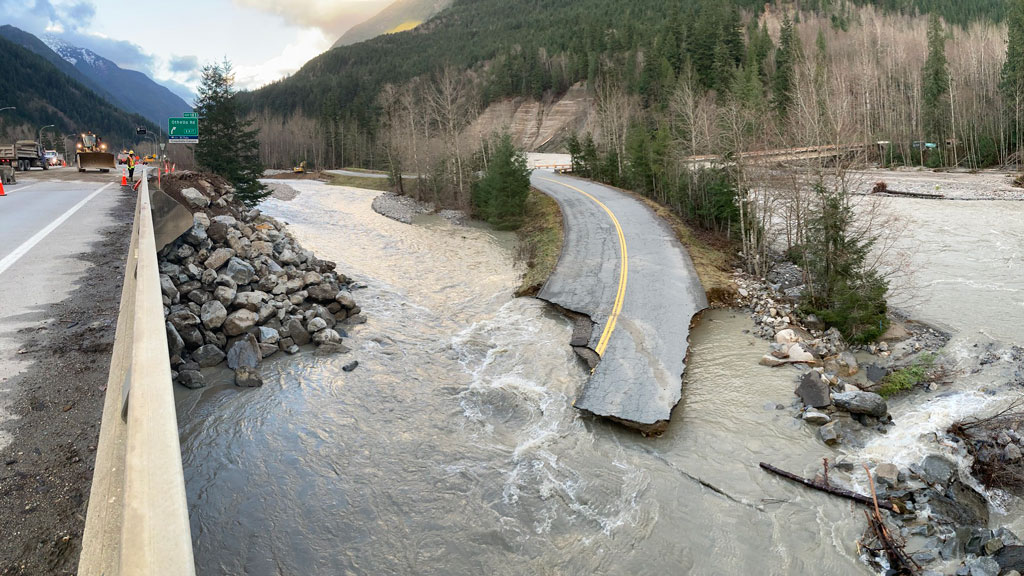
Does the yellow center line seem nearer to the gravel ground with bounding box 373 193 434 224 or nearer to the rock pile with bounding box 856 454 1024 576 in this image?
the rock pile with bounding box 856 454 1024 576

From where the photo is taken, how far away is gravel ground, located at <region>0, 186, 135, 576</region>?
383 centimetres

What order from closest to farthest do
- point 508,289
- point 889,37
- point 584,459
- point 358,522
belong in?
1. point 358,522
2. point 584,459
3. point 508,289
4. point 889,37

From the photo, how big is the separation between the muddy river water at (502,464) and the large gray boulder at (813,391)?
0.35 meters

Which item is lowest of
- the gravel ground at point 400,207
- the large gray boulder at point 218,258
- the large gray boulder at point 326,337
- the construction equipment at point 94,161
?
the large gray boulder at point 326,337

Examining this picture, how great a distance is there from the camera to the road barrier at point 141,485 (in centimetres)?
281

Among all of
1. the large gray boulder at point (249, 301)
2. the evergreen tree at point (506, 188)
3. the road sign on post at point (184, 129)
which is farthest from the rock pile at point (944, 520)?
the road sign on post at point (184, 129)

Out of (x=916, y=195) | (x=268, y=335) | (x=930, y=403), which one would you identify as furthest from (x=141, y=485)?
(x=916, y=195)

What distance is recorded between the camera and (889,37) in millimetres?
73312

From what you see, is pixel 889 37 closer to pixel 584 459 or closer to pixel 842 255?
pixel 842 255

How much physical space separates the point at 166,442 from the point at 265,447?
7.23 meters

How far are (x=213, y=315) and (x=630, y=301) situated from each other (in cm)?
1186

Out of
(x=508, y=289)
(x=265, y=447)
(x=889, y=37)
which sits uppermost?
(x=889, y=37)

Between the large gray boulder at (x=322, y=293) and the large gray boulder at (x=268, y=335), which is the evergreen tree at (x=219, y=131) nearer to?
the large gray boulder at (x=322, y=293)

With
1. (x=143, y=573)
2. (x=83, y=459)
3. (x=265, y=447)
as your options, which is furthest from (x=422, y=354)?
(x=143, y=573)
